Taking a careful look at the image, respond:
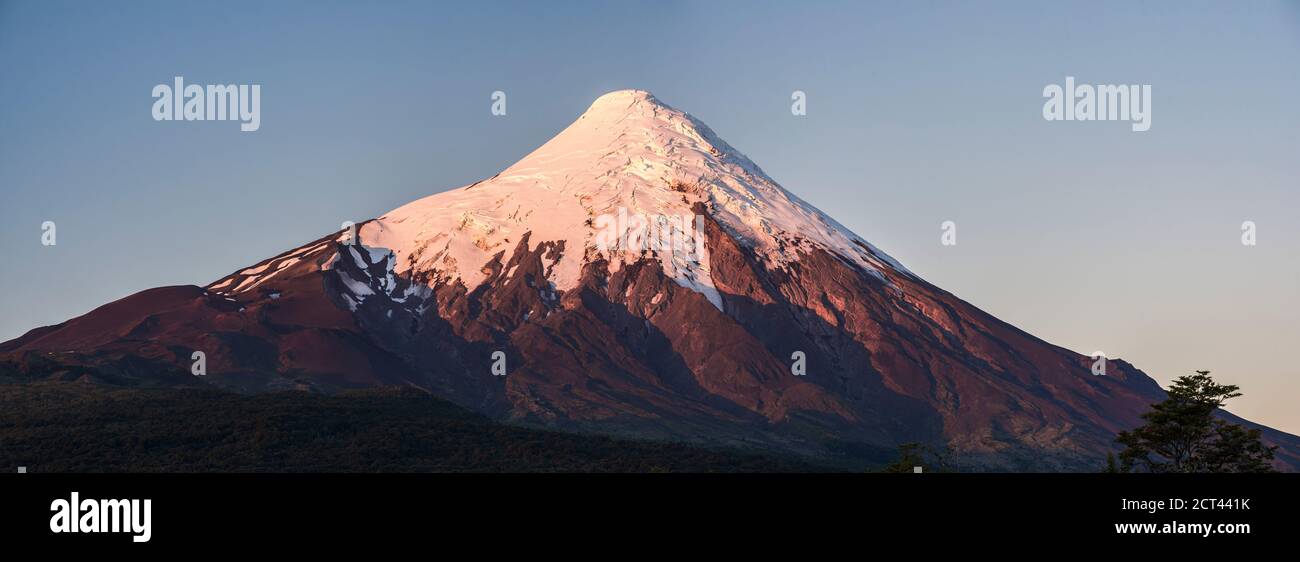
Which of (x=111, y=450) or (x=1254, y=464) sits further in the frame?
(x=111, y=450)
